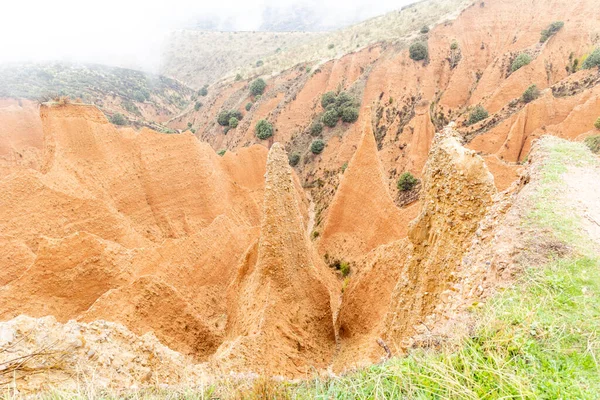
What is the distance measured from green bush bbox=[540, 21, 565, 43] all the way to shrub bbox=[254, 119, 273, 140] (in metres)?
32.3

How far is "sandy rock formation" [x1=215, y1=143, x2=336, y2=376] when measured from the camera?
38.9ft

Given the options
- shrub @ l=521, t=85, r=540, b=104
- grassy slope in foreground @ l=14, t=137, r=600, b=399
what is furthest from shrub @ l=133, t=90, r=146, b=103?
grassy slope in foreground @ l=14, t=137, r=600, b=399

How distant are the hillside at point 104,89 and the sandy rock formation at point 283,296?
1903 inches

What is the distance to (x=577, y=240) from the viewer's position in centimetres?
563

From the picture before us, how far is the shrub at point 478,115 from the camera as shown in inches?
1281

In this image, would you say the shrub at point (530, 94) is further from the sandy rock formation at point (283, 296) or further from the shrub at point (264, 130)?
the shrub at point (264, 130)

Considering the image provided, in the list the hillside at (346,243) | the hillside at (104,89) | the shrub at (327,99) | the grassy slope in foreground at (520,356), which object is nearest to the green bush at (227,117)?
the hillside at (104,89)

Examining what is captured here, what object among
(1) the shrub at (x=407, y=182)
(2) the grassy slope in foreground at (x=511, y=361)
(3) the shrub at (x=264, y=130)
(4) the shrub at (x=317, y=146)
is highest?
(2) the grassy slope in foreground at (x=511, y=361)

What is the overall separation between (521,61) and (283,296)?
36.1 metres

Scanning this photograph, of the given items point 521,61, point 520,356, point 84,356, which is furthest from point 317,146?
point 520,356

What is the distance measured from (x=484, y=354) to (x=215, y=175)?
78.6ft

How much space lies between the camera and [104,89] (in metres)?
70.0

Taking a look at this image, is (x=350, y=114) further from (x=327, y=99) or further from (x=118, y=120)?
(x=118, y=120)

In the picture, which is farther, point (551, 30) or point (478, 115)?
point (551, 30)
